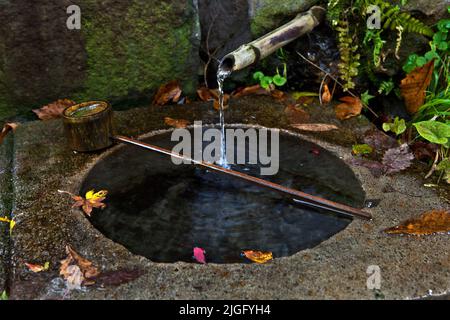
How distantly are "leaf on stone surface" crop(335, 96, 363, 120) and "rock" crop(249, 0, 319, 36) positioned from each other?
0.71 m

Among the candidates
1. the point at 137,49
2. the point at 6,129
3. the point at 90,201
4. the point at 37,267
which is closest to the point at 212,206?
the point at 90,201

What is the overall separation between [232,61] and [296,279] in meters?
1.50

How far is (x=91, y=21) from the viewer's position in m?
2.98

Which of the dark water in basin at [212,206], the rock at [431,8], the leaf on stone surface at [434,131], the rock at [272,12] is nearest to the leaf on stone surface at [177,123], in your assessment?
the dark water in basin at [212,206]

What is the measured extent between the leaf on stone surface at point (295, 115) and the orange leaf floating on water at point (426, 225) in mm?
1106

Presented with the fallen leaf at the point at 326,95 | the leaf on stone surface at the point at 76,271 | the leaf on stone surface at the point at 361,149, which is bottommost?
the leaf on stone surface at the point at 76,271

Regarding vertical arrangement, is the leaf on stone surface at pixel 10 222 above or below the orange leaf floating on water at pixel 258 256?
above

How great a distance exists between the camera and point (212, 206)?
2.34 meters

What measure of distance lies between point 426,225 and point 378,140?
80 centimetres

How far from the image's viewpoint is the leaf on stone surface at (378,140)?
2.76 m

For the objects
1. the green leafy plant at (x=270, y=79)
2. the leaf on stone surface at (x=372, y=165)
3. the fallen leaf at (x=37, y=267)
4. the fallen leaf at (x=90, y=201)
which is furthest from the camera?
the green leafy plant at (x=270, y=79)

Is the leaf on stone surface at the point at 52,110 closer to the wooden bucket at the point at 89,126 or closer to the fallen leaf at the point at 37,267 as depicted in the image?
the wooden bucket at the point at 89,126

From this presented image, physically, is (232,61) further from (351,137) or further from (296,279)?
(296,279)
